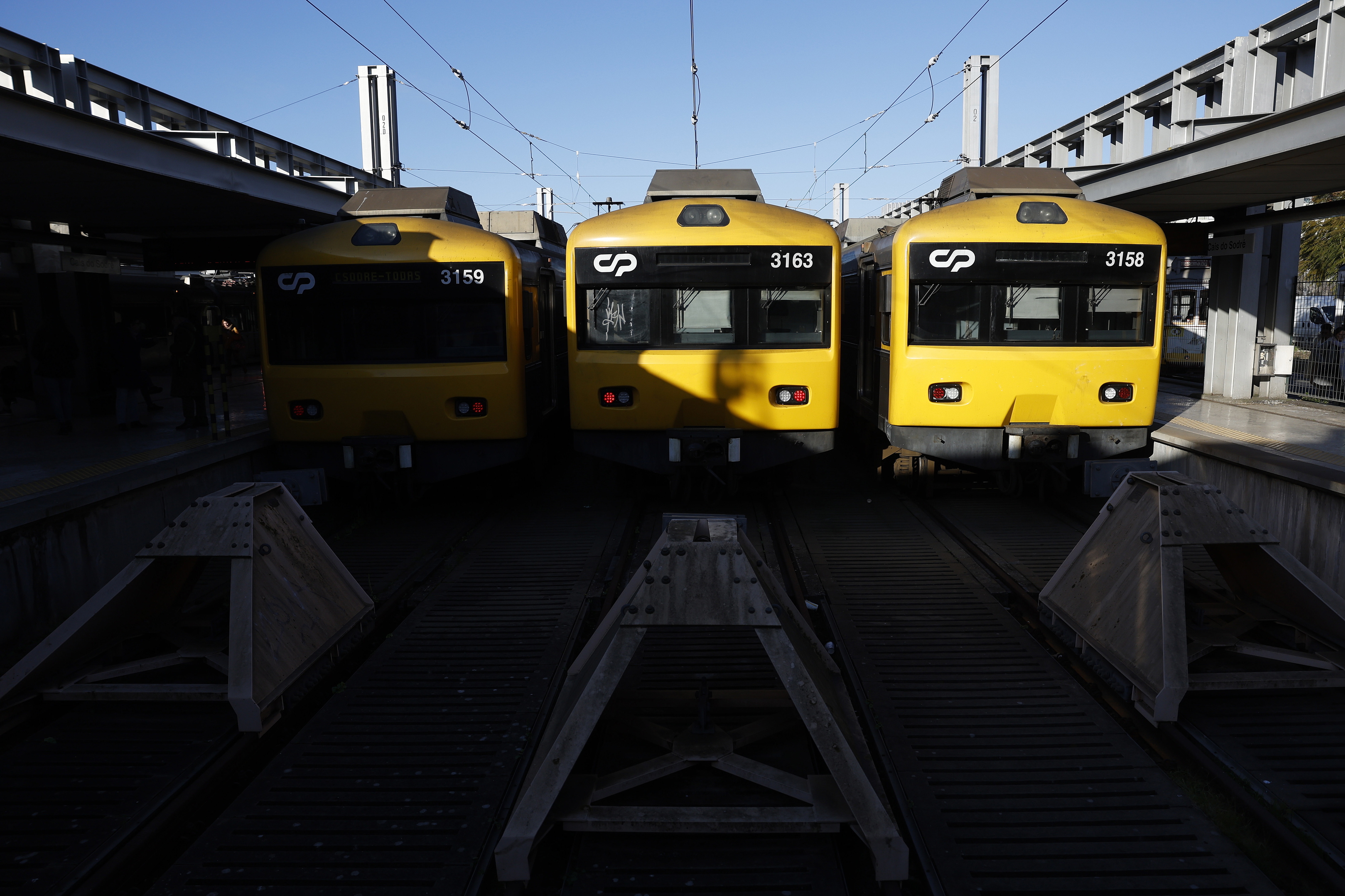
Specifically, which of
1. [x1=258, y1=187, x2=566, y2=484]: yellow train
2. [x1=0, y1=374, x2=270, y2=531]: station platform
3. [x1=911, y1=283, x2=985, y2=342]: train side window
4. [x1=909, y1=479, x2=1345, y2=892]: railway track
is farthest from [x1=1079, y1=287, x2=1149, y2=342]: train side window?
[x1=0, y1=374, x2=270, y2=531]: station platform

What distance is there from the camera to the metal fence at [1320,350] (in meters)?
13.1

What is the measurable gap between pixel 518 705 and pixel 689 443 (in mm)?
4003

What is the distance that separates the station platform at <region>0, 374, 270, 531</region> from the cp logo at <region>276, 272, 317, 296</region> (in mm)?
1695

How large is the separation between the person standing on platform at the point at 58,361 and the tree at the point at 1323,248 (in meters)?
28.1

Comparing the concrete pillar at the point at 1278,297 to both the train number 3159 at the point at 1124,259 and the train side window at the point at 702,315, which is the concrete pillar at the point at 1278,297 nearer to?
the train number 3159 at the point at 1124,259

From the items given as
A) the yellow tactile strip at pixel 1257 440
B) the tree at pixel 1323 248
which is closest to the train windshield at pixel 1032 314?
the yellow tactile strip at pixel 1257 440

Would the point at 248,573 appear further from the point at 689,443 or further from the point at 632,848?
the point at 689,443

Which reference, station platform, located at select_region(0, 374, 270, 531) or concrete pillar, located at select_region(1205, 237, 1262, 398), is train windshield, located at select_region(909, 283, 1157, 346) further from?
station platform, located at select_region(0, 374, 270, 531)

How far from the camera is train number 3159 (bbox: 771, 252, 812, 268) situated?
8.61m

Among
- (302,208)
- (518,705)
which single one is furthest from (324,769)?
(302,208)

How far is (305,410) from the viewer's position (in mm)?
8891

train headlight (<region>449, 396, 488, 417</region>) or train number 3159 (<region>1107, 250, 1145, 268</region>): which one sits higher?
train number 3159 (<region>1107, 250, 1145, 268</region>)

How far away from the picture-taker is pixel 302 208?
457 inches

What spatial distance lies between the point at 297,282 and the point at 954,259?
5959mm
